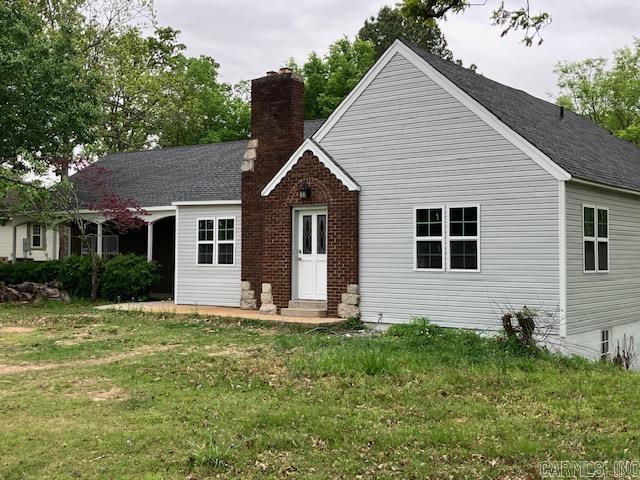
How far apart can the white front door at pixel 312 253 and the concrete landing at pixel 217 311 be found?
909 millimetres

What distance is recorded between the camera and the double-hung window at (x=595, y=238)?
504 inches

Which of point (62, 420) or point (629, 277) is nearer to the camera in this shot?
point (62, 420)

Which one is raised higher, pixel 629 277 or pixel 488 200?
pixel 488 200

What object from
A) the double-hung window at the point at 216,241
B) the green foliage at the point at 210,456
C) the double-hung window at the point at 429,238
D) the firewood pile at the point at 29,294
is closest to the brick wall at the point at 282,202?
the double-hung window at the point at 216,241

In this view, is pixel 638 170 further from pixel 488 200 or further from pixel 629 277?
pixel 488 200

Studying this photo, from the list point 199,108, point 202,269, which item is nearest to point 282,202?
point 202,269

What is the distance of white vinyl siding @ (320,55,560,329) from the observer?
1213 centimetres

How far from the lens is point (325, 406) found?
7039mm

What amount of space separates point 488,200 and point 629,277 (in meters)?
4.61

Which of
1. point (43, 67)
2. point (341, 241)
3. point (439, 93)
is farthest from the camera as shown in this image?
point (43, 67)

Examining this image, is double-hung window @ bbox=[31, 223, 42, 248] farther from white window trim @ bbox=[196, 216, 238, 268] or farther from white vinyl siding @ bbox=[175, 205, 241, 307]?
white window trim @ bbox=[196, 216, 238, 268]

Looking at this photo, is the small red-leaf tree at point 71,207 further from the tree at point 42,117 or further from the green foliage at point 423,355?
the green foliage at point 423,355

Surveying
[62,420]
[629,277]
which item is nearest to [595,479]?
[62,420]

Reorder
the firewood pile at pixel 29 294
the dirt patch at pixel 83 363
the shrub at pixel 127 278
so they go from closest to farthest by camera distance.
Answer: the dirt patch at pixel 83 363 < the shrub at pixel 127 278 < the firewood pile at pixel 29 294
